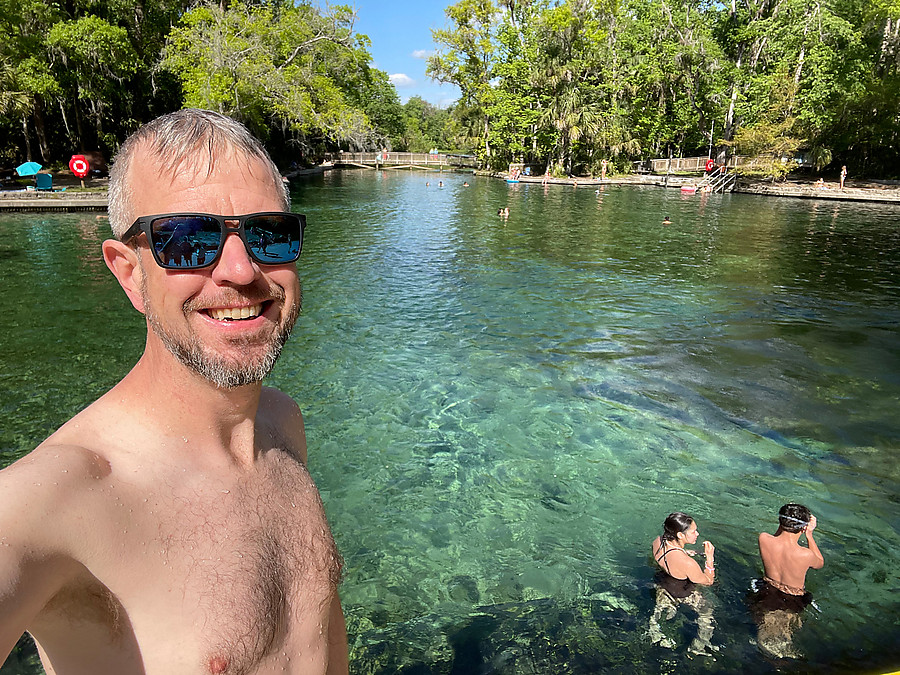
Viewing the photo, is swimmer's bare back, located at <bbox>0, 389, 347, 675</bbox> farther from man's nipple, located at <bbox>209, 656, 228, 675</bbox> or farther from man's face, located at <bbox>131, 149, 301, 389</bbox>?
man's face, located at <bbox>131, 149, 301, 389</bbox>

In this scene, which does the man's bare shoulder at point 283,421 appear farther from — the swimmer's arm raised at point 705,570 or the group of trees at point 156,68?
the group of trees at point 156,68

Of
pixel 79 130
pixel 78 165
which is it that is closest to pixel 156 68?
pixel 79 130

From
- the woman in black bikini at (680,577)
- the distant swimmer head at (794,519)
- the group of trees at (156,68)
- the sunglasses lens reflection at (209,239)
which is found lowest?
the woman in black bikini at (680,577)

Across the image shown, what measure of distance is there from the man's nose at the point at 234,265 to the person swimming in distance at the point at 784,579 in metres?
4.80

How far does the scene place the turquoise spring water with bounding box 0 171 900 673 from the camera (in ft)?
14.8

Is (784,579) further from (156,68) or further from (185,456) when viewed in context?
(156,68)

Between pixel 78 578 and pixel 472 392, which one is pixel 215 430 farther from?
pixel 472 392

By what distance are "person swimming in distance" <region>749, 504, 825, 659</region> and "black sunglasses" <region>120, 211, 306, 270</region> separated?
4.76 m

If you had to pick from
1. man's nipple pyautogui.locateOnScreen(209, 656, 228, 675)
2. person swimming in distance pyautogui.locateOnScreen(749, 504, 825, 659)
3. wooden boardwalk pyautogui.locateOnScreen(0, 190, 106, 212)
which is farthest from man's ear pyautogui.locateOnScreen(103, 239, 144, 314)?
wooden boardwalk pyautogui.locateOnScreen(0, 190, 106, 212)

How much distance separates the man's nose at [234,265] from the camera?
1.53 m

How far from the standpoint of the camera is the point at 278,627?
5.44 ft

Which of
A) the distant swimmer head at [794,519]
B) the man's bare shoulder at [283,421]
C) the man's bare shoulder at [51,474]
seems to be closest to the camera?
the man's bare shoulder at [51,474]

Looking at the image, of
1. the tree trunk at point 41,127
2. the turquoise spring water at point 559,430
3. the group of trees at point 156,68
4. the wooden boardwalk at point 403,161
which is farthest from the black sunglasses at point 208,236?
the wooden boardwalk at point 403,161

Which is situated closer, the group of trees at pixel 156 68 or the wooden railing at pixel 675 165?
the group of trees at pixel 156 68
